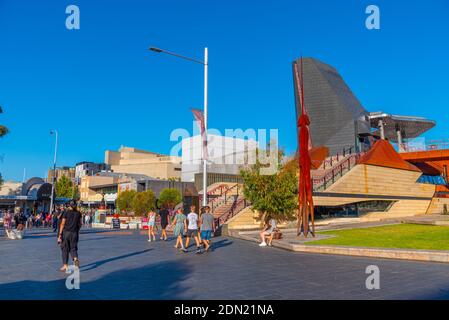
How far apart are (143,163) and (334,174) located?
82.5 metres

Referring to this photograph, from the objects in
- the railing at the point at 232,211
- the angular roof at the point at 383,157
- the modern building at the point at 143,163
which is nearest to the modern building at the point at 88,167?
the modern building at the point at 143,163

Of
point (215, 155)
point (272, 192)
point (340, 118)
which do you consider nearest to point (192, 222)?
point (272, 192)

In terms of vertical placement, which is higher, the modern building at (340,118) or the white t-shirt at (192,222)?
the modern building at (340,118)

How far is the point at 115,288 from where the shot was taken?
7070 millimetres

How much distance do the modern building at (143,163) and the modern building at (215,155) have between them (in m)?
8.16

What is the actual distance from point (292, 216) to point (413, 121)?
3264cm

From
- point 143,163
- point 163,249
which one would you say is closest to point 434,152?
point 163,249

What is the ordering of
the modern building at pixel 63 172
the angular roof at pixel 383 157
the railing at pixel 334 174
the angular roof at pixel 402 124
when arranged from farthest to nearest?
the modern building at pixel 63 172
the angular roof at pixel 402 124
the angular roof at pixel 383 157
the railing at pixel 334 174

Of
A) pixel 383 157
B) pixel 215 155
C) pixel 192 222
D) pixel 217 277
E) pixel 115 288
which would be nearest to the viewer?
pixel 115 288

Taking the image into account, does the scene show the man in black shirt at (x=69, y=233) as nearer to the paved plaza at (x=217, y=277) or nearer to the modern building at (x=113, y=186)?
the paved plaza at (x=217, y=277)

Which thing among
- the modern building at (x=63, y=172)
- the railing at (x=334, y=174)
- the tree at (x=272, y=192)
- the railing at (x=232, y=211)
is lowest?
the railing at (x=232, y=211)

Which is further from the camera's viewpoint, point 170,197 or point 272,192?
point 170,197

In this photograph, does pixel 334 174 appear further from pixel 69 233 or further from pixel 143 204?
pixel 143 204

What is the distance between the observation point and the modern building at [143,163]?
319 ft
